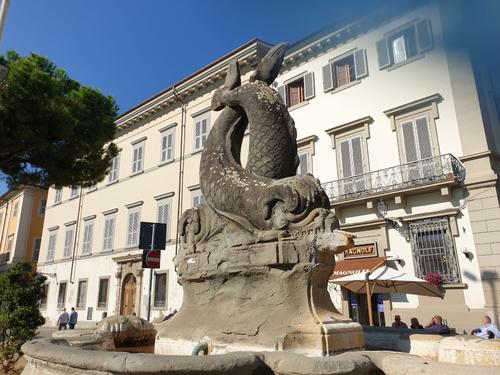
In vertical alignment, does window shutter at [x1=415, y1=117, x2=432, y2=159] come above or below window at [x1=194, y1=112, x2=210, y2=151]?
below

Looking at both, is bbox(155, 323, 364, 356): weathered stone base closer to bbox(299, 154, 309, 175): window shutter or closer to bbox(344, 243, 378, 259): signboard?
bbox(344, 243, 378, 259): signboard

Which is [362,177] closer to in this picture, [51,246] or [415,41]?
[415,41]

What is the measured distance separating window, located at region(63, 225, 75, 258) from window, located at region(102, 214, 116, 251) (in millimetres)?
3878

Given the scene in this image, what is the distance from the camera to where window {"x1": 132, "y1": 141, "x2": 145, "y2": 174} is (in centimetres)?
2374

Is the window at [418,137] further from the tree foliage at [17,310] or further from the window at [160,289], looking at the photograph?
the window at [160,289]

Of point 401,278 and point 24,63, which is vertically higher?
point 24,63

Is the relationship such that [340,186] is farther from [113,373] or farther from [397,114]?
[113,373]

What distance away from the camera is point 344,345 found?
10.7 ft

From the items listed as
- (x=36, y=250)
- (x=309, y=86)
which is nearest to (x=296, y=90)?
(x=309, y=86)

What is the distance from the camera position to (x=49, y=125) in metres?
9.88

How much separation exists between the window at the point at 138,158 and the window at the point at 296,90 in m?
9.82

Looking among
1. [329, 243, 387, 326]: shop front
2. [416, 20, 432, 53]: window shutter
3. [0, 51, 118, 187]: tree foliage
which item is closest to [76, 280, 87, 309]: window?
[0, 51, 118, 187]: tree foliage

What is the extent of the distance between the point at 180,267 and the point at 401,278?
6624 millimetres

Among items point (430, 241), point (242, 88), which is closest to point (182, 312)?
point (242, 88)
